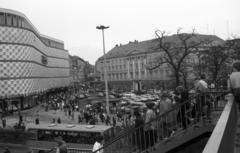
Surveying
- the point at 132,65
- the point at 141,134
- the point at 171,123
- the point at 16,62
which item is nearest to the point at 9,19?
the point at 16,62

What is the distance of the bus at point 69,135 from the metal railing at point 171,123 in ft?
30.1

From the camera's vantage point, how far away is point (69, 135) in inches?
700

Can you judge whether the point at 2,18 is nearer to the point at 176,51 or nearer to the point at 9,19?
the point at 9,19

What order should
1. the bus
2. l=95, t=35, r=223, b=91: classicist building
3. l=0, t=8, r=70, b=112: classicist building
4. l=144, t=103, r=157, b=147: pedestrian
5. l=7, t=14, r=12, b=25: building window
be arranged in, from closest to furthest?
l=144, t=103, r=157, b=147: pedestrian < the bus < l=0, t=8, r=70, b=112: classicist building < l=7, t=14, r=12, b=25: building window < l=95, t=35, r=223, b=91: classicist building

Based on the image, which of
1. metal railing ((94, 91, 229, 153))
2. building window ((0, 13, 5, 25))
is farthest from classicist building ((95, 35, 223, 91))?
metal railing ((94, 91, 229, 153))

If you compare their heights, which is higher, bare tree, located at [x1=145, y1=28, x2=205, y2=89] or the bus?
bare tree, located at [x1=145, y1=28, x2=205, y2=89]

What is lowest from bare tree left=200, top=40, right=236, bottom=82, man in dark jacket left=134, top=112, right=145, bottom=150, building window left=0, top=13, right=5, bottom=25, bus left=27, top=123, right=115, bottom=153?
bus left=27, top=123, right=115, bottom=153

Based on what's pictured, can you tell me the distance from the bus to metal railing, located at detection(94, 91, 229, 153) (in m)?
9.17

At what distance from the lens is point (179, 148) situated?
739 cm

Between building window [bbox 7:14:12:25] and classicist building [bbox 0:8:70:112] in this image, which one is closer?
classicist building [bbox 0:8:70:112]

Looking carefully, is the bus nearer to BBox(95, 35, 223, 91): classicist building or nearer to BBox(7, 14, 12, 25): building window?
BBox(7, 14, 12, 25): building window

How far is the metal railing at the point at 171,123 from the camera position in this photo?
7.25 m

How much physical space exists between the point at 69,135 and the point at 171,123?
11.9 metres

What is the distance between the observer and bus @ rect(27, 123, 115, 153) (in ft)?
55.2
